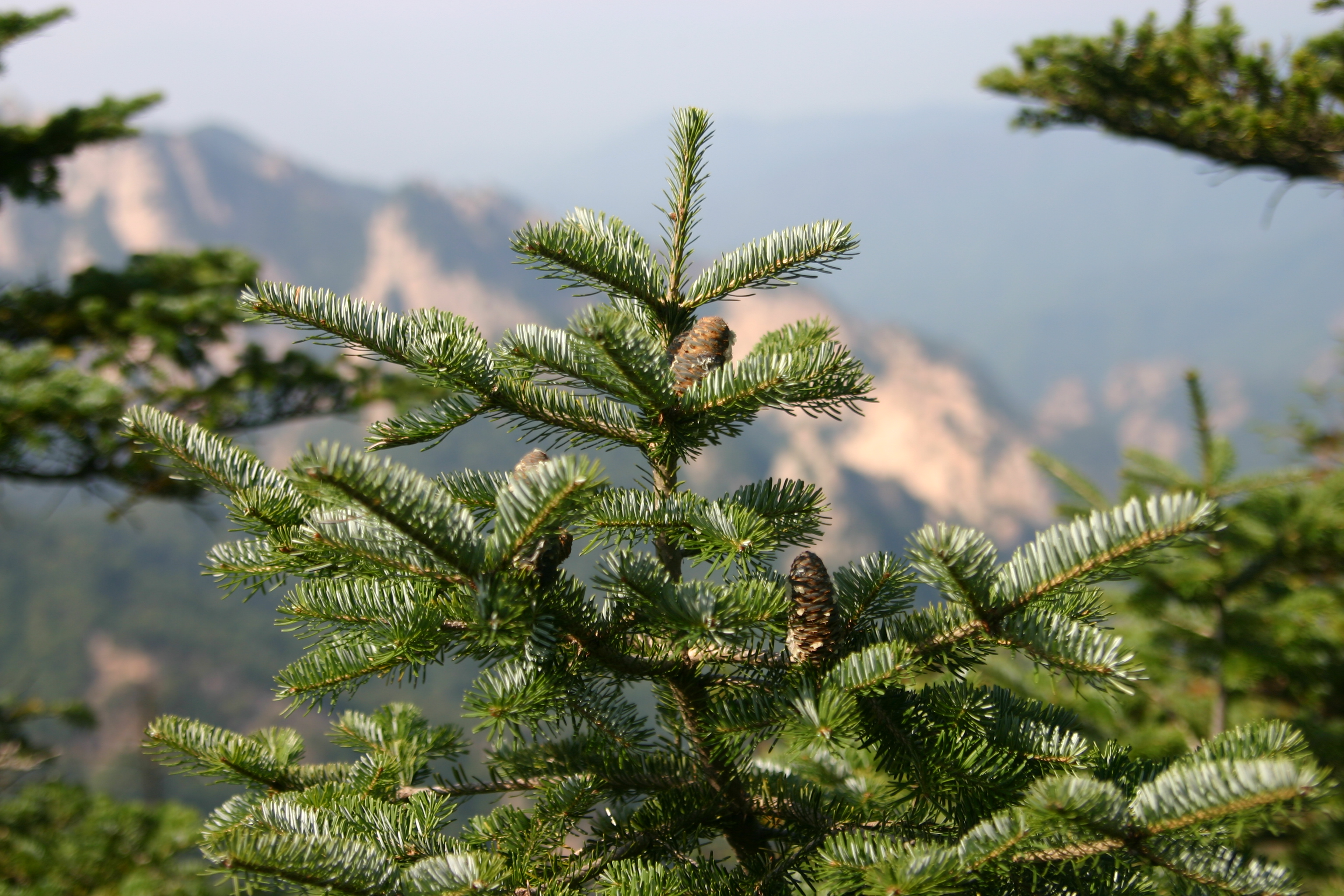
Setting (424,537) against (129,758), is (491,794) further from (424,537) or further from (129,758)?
(129,758)

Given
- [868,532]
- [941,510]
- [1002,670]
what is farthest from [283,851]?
[941,510]

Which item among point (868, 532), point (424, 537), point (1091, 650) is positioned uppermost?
point (868, 532)

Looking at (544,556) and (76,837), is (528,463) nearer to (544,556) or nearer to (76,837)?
(544,556)

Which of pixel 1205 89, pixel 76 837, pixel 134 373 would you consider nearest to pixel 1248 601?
pixel 1205 89

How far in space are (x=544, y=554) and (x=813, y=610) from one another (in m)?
0.58

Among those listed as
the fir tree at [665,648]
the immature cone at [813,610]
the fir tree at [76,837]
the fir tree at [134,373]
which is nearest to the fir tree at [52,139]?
the fir tree at [134,373]

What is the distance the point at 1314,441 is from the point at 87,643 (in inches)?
6254

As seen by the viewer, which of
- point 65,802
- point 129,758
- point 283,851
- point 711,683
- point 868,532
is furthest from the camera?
point 868,532

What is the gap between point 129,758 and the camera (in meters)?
47.1

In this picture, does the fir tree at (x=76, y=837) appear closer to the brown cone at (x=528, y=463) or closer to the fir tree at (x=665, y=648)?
the fir tree at (x=665, y=648)

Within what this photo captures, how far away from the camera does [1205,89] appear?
6.79 meters

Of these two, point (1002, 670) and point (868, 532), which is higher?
point (868, 532)

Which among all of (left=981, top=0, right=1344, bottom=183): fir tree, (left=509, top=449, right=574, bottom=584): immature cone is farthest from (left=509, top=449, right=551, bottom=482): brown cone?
(left=981, top=0, right=1344, bottom=183): fir tree

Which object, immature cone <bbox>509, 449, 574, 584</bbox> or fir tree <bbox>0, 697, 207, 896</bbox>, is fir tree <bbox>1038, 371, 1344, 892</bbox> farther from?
fir tree <bbox>0, 697, 207, 896</bbox>
